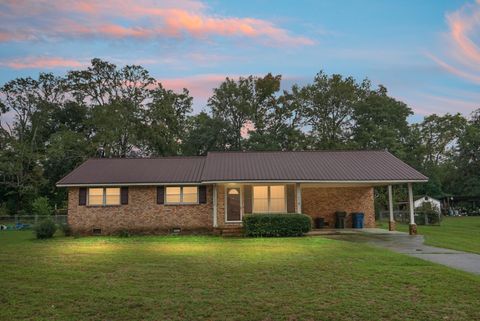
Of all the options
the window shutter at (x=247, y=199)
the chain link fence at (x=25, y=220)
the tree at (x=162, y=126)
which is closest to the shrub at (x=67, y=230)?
the chain link fence at (x=25, y=220)

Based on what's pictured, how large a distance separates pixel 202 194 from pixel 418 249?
11.2m

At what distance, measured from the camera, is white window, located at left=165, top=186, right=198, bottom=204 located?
22484 millimetres

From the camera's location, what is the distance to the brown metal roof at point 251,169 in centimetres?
2170

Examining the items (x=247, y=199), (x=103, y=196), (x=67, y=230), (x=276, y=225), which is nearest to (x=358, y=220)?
(x=276, y=225)

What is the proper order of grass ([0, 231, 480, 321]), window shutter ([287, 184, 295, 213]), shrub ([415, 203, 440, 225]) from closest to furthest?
grass ([0, 231, 480, 321])
window shutter ([287, 184, 295, 213])
shrub ([415, 203, 440, 225])

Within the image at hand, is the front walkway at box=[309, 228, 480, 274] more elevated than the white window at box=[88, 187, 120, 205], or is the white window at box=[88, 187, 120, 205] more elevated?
the white window at box=[88, 187, 120, 205]

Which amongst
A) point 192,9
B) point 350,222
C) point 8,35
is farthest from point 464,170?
point 8,35

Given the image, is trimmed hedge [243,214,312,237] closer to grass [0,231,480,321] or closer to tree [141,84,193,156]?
grass [0,231,480,321]

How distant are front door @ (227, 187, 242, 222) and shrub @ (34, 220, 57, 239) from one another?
9093 mm

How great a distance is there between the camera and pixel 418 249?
15133 millimetres

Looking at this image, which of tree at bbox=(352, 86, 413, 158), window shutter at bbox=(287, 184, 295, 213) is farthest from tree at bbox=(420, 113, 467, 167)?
window shutter at bbox=(287, 184, 295, 213)

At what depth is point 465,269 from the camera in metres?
10.9

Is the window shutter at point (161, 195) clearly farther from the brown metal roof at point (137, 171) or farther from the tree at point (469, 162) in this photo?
the tree at point (469, 162)

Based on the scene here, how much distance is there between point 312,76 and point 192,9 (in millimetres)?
32054
